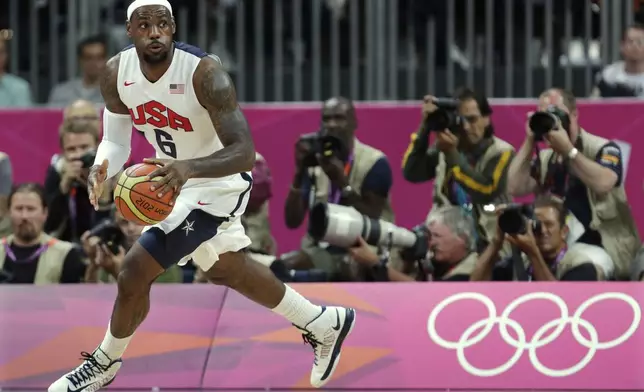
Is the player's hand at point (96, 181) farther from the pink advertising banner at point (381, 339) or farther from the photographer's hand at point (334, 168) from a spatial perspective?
the photographer's hand at point (334, 168)

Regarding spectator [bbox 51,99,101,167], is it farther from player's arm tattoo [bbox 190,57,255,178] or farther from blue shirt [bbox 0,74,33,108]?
player's arm tattoo [bbox 190,57,255,178]

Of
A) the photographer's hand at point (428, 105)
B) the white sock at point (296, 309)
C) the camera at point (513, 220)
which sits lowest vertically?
the white sock at point (296, 309)

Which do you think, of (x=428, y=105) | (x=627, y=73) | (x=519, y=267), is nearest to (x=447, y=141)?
(x=428, y=105)

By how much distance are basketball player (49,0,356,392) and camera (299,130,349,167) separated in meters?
2.12

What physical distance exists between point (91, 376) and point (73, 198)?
112 inches

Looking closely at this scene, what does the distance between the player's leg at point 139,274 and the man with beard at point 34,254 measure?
7.09ft

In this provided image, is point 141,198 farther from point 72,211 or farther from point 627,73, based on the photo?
point 627,73

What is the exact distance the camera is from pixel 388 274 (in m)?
10.4

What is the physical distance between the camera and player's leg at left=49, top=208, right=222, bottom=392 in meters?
8.26

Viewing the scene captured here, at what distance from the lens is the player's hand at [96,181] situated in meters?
A: 8.06

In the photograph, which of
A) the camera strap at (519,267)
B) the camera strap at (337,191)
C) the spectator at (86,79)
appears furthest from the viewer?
the spectator at (86,79)

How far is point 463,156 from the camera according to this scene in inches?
424

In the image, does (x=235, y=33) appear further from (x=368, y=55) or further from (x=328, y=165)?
(x=328, y=165)

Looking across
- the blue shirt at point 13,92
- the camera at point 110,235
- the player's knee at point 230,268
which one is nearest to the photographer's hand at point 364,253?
the camera at point 110,235
